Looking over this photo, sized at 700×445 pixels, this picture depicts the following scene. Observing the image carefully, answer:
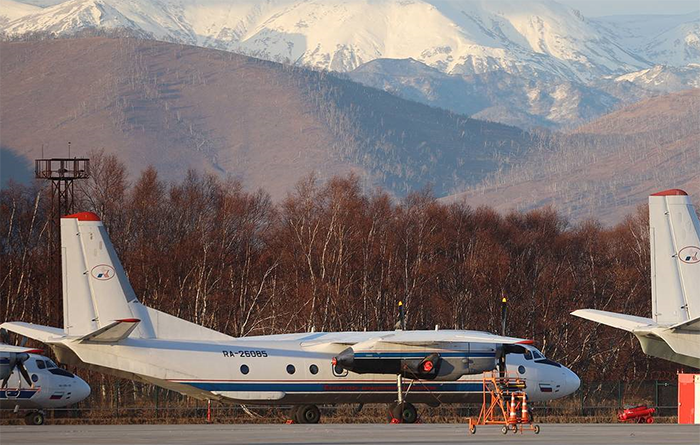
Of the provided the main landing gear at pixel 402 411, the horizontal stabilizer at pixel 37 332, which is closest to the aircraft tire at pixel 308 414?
the main landing gear at pixel 402 411

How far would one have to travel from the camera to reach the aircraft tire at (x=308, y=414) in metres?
45.1

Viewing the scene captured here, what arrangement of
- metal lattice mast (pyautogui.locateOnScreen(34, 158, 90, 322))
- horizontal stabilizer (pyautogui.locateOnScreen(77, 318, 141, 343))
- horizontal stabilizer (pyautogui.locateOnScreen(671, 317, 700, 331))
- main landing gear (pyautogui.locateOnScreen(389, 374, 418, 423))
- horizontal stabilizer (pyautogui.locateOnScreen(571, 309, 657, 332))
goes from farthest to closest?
1. metal lattice mast (pyautogui.locateOnScreen(34, 158, 90, 322))
2. main landing gear (pyautogui.locateOnScreen(389, 374, 418, 423))
3. horizontal stabilizer (pyautogui.locateOnScreen(77, 318, 141, 343))
4. horizontal stabilizer (pyautogui.locateOnScreen(571, 309, 657, 332))
5. horizontal stabilizer (pyautogui.locateOnScreen(671, 317, 700, 331))

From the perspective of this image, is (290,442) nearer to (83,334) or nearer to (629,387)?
(83,334)

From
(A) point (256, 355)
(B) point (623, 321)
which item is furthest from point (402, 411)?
(B) point (623, 321)

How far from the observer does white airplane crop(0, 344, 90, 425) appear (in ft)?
147

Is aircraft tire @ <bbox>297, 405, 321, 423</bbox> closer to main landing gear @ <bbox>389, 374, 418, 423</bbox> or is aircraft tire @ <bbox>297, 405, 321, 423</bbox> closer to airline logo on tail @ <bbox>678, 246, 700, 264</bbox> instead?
main landing gear @ <bbox>389, 374, 418, 423</bbox>

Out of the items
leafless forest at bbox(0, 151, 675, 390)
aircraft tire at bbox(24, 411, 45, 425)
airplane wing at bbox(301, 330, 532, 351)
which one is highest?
leafless forest at bbox(0, 151, 675, 390)

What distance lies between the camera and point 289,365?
143ft

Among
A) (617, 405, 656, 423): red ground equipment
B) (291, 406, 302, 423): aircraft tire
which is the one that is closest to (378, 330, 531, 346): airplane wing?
(291, 406, 302, 423): aircraft tire

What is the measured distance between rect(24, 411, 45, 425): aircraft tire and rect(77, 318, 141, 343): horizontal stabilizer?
5901 millimetres

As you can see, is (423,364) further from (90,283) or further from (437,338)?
(90,283)

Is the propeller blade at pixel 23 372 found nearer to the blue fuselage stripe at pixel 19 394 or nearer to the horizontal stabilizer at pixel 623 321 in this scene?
the blue fuselage stripe at pixel 19 394

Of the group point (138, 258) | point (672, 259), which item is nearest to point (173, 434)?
point (672, 259)

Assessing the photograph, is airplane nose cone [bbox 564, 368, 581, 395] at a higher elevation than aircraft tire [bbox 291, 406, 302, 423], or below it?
higher
